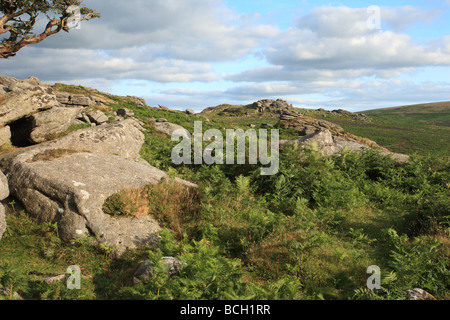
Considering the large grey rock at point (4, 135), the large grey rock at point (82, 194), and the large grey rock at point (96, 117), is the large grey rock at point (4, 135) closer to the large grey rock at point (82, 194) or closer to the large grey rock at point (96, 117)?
the large grey rock at point (82, 194)

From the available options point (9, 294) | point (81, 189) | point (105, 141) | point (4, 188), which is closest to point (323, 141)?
point (105, 141)

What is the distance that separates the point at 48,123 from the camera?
44.9ft

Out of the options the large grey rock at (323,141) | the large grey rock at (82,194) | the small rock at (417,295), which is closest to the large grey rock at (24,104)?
the large grey rock at (82,194)

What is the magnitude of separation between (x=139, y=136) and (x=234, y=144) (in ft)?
15.9

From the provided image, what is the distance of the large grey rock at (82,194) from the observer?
24.8ft

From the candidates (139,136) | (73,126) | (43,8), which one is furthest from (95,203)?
(43,8)

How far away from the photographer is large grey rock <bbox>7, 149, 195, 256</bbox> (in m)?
7.56

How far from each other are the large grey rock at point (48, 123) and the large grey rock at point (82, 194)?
146 inches

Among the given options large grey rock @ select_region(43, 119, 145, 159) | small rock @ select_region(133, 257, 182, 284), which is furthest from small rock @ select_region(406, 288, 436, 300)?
large grey rock @ select_region(43, 119, 145, 159)

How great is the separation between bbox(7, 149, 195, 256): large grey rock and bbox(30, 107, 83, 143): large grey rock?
3.71 m

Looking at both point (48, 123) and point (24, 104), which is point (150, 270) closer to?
point (48, 123)

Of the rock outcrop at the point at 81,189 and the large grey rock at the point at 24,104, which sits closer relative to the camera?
A: the rock outcrop at the point at 81,189

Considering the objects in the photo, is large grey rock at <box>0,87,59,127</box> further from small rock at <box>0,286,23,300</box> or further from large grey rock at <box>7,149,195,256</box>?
small rock at <box>0,286,23,300</box>
